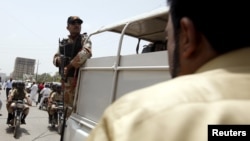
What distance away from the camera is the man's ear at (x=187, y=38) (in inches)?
35.6

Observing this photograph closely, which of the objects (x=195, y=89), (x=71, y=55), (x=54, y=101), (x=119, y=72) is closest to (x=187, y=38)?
(x=195, y=89)

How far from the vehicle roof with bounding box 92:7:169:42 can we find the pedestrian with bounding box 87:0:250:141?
2044mm

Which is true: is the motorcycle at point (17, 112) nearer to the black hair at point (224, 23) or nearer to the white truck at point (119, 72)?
the white truck at point (119, 72)

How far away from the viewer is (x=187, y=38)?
932mm

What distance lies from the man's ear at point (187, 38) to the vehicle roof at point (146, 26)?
1.99 m

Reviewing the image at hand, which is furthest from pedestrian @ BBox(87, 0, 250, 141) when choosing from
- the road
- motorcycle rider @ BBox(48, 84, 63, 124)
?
motorcycle rider @ BBox(48, 84, 63, 124)

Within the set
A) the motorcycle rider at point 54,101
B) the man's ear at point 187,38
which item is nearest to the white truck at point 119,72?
the man's ear at point 187,38

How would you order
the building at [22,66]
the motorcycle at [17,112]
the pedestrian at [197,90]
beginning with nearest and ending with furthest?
1. the pedestrian at [197,90]
2. the motorcycle at [17,112]
3. the building at [22,66]

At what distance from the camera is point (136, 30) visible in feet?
12.7

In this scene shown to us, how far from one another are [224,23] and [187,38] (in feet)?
0.38

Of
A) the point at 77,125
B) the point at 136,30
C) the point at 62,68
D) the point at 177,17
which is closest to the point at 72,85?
the point at 62,68

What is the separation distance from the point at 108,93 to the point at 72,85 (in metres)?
1.38

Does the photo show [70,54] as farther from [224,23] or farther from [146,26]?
[224,23]

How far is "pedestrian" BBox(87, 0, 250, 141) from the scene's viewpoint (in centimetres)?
71
